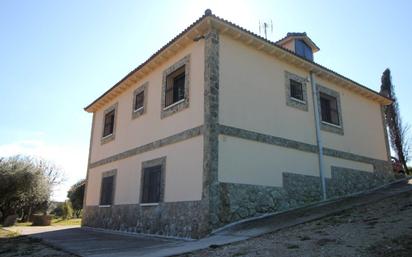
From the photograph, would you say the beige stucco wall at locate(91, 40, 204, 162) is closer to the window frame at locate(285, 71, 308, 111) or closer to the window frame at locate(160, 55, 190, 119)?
the window frame at locate(160, 55, 190, 119)

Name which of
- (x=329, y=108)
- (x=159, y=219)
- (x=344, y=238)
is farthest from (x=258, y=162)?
(x=329, y=108)

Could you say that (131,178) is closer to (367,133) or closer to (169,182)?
(169,182)

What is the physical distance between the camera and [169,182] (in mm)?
10031

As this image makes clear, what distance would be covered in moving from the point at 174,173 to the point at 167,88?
3110 mm

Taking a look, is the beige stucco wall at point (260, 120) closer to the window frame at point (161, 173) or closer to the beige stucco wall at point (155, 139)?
the beige stucco wall at point (155, 139)

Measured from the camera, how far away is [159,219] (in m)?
9.98

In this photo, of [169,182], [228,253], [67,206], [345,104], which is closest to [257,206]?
[169,182]

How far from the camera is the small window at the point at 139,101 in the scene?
12.9 metres

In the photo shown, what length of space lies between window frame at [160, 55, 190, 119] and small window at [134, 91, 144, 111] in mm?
1768

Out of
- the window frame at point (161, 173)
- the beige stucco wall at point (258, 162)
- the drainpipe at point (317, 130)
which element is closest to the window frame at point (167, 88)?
the window frame at point (161, 173)

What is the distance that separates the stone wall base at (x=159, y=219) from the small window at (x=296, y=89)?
5.77 meters

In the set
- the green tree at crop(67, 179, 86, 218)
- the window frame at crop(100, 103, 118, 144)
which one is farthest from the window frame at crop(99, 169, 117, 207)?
the green tree at crop(67, 179, 86, 218)

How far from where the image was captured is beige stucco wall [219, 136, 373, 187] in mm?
9062

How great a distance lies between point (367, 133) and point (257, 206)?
8.04 m
